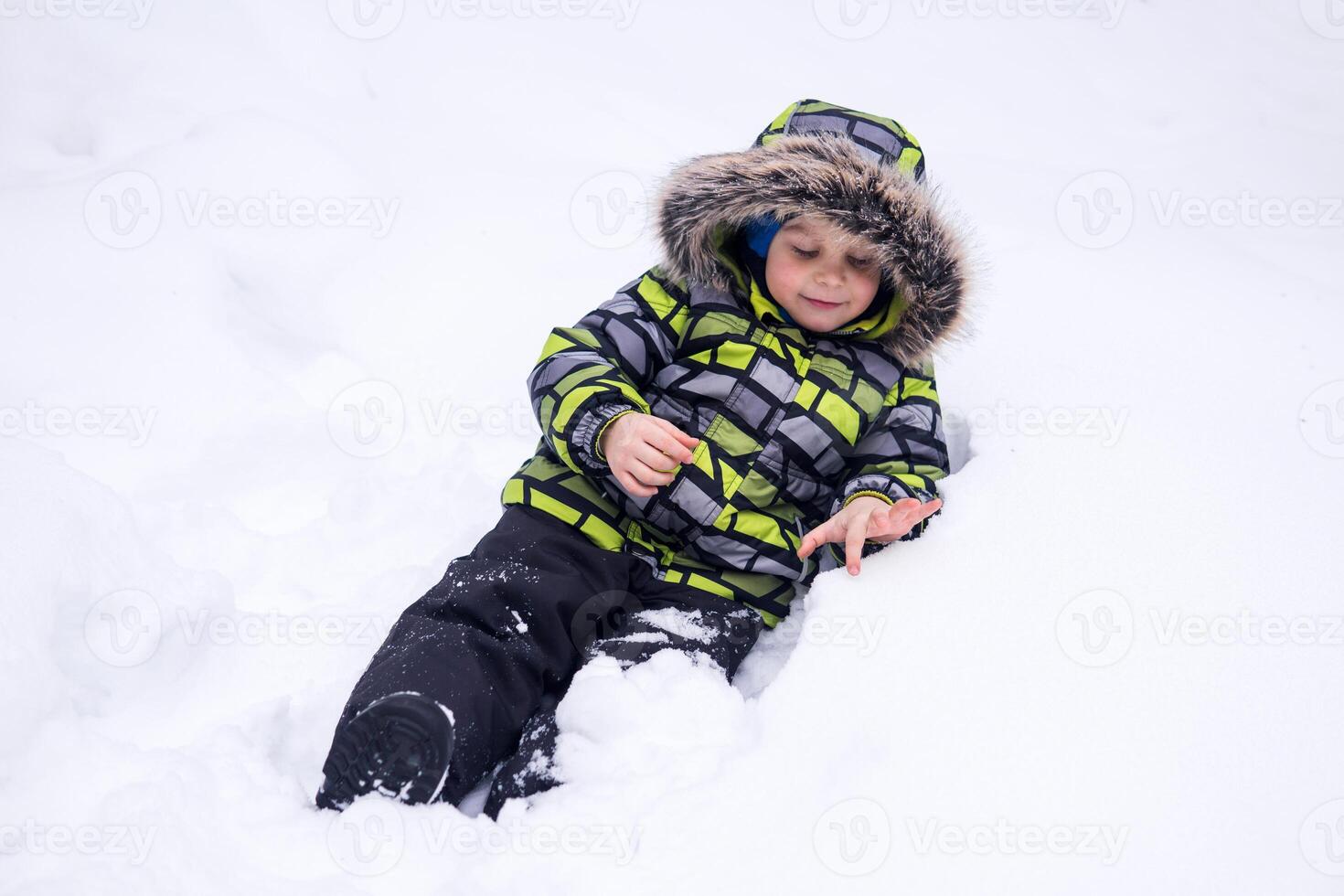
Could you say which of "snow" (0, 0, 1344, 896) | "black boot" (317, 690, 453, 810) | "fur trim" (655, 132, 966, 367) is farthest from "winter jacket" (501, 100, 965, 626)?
"black boot" (317, 690, 453, 810)

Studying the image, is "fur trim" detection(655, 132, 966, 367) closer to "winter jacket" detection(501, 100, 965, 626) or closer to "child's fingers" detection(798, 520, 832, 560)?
"winter jacket" detection(501, 100, 965, 626)

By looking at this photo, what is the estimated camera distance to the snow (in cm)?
110

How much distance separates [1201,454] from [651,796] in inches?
47.0

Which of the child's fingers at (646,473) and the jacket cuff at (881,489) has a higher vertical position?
the jacket cuff at (881,489)

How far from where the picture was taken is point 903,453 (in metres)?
1.57

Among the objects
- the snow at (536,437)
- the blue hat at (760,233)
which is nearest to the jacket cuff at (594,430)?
the snow at (536,437)

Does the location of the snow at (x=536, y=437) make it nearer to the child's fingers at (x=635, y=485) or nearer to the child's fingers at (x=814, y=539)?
the child's fingers at (x=814, y=539)

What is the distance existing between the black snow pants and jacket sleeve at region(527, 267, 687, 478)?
0.16 meters

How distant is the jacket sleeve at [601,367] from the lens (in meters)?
1.45

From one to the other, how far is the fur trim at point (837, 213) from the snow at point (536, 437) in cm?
31

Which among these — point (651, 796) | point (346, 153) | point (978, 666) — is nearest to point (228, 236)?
point (346, 153)

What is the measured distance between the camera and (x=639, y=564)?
1553 millimetres

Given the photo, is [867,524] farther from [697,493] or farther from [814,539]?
[697,493]

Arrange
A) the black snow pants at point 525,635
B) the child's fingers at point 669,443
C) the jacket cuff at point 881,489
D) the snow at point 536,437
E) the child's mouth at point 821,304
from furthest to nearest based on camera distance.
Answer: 1. the child's mouth at point 821,304
2. the jacket cuff at point 881,489
3. the child's fingers at point 669,443
4. the black snow pants at point 525,635
5. the snow at point 536,437
